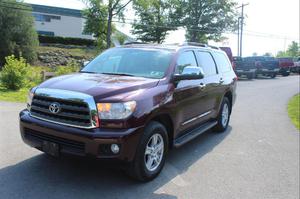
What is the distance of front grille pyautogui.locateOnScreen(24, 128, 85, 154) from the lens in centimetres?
398

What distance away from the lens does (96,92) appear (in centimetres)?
407

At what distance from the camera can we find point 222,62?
7551 millimetres

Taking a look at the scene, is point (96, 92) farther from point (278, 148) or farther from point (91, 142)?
point (278, 148)

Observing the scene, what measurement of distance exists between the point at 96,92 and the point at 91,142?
621mm

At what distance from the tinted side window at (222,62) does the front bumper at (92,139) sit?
3.65 m

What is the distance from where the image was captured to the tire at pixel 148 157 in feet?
13.9

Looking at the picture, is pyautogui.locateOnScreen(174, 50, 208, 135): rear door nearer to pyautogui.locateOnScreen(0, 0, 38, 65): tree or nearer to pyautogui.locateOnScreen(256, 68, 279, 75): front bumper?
pyautogui.locateOnScreen(256, 68, 279, 75): front bumper

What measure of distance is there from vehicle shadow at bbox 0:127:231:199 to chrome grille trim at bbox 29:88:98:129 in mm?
481

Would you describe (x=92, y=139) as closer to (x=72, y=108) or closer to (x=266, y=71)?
(x=72, y=108)


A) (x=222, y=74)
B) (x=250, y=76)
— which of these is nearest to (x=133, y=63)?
(x=222, y=74)

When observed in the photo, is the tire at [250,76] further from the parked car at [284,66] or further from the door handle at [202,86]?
the door handle at [202,86]

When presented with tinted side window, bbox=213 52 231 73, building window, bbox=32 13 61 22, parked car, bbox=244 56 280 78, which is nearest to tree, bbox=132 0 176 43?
building window, bbox=32 13 61 22

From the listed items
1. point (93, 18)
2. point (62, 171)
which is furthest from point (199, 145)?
point (93, 18)

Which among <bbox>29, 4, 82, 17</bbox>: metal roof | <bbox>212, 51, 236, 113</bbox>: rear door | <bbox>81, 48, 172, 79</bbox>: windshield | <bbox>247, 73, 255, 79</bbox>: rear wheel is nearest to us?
<bbox>81, 48, 172, 79</bbox>: windshield
